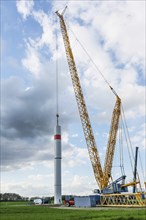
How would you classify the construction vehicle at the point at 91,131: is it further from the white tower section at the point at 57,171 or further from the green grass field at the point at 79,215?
the green grass field at the point at 79,215

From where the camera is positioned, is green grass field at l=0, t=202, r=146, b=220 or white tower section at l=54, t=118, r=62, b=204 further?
white tower section at l=54, t=118, r=62, b=204

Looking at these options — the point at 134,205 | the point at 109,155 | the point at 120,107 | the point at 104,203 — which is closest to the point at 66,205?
the point at 104,203

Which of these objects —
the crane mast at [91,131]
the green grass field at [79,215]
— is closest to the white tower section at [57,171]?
the crane mast at [91,131]

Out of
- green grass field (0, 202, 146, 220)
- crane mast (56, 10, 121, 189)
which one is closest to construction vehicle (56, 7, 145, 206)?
crane mast (56, 10, 121, 189)

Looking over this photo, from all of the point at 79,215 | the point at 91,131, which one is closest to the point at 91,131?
the point at 91,131

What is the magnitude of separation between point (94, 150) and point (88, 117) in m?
10.4

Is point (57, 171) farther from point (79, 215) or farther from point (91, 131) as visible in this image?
point (79, 215)

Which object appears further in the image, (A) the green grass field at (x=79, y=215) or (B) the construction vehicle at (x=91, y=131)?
(B) the construction vehicle at (x=91, y=131)

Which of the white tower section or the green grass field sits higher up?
the white tower section

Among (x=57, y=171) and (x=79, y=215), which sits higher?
(x=57, y=171)

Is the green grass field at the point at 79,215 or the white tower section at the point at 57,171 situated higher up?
the white tower section at the point at 57,171

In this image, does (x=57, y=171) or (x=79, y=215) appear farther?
(x=57, y=171)

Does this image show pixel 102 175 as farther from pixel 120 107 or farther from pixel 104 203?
pixel 120 107

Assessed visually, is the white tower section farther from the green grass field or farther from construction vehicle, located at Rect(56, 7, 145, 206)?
the green grass field
